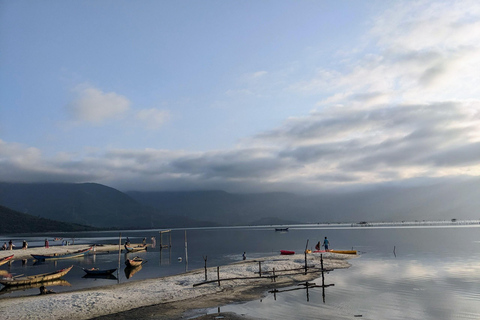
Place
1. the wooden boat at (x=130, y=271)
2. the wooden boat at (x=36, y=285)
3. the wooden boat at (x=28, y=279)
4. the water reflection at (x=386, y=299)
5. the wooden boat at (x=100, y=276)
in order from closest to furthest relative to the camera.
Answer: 1. the water reflection at (x=386, y=299)
2. the wooden boat at (x=36, y=285)
3. the wooden boat at (x=28, y=279)
4. the wooden boat at (x=100, y=276)
5. the wooden boat at (x=130, y=271)

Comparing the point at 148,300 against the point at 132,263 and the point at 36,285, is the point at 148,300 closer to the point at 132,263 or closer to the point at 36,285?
the point at 36,285

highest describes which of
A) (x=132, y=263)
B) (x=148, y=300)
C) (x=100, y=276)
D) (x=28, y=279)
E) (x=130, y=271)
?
(x=28, y=279)

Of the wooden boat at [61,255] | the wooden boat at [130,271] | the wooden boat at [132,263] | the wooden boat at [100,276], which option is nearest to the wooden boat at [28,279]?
the wooden boat at [100,276]

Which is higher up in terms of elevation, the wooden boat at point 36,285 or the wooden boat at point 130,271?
the wooden boat at point 36,285

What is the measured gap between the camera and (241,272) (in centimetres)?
4212

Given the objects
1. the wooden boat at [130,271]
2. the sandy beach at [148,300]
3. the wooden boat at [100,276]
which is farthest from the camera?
the wooden boat at [130,271]

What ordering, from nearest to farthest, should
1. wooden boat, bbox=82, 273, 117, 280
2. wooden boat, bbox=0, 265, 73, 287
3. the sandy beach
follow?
the sandy beach, wooden boat, bbox=0, 265, 73, 287, wooden boat, bbox=82, 273, 117, 280

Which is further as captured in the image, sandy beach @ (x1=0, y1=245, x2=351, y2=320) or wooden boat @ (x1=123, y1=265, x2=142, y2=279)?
wooden boat @ (x1=123, y1=265, x2=142, y2=279)

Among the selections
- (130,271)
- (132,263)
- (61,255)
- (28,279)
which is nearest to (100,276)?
(130,271)

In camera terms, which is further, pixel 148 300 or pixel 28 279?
pixel 28 279

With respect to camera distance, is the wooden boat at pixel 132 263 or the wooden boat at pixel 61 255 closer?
the wooden boat at pixel 132 263

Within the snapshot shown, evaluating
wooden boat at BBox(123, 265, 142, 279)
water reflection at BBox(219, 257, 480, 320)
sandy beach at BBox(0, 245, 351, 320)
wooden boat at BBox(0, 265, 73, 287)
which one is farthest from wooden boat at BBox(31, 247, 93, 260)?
water reflection at BBox(219, 257, 480, 320)

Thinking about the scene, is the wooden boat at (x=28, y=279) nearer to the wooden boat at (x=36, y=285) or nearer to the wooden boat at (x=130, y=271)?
the wooden boat at (x=36, y=285)

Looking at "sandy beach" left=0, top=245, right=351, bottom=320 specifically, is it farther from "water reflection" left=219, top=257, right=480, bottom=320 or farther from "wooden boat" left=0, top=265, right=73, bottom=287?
"wooden boat" left=0, top=265, right=73, bottom=287
